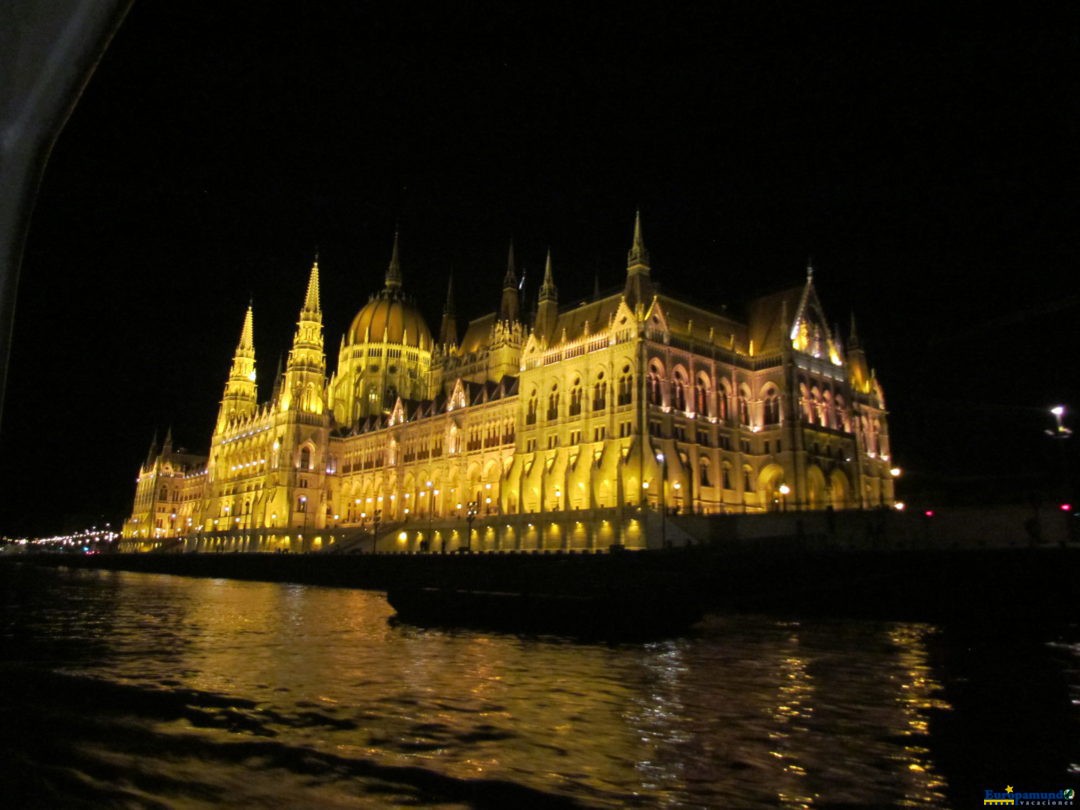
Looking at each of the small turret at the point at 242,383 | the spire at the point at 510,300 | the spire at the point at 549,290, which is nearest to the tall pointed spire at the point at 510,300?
the spire at the point at 510,300

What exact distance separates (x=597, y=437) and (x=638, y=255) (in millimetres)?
17870

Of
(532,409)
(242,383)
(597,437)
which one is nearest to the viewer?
(597,437)

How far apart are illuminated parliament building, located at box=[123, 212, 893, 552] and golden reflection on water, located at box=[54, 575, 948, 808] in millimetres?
35254

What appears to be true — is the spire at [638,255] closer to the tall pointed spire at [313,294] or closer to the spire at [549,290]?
the spire at [549,290]

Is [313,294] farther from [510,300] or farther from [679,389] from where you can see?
[679,389]

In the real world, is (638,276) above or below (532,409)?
above

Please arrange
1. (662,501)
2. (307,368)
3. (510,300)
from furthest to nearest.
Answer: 1. (307,368)
2. (510,300)
3. (662,501)

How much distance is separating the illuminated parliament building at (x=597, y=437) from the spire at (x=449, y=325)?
7.48m

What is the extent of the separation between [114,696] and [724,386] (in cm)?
6192

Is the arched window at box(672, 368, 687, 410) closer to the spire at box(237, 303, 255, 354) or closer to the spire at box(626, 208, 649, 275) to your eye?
the spire at box(626, 208, 649, 275)

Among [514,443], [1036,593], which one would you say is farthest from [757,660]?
[514,443]

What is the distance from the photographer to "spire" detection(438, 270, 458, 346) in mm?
119438

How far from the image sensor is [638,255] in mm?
72812

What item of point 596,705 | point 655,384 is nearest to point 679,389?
point 655,384
